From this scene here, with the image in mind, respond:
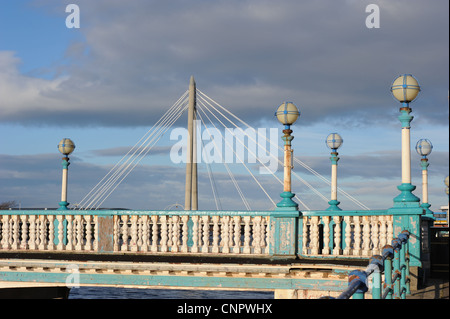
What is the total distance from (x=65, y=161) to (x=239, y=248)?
22.1ft

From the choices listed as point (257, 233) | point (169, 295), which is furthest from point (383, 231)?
point (169, 295)

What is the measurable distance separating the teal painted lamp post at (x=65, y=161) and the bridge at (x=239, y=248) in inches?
79.2

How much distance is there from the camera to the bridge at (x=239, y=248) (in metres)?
12.1

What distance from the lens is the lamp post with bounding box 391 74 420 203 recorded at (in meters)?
12.2

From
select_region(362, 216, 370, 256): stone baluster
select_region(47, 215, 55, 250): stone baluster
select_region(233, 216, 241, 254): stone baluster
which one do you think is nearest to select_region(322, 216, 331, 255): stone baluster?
select_region(362, 216, 370, 256): stone baluster

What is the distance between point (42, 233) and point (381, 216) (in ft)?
27.9

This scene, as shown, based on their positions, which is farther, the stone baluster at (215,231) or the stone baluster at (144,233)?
the stone baluster at (144,233)

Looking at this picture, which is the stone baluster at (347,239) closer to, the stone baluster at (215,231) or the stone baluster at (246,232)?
the stone baluster at (246,232)

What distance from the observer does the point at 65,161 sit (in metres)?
17.5

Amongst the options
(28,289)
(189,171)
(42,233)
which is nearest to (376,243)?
(42,233)

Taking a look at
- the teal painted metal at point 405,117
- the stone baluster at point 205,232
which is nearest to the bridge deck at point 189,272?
the stone baluster at point 205,232

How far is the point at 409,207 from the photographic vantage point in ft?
39.5

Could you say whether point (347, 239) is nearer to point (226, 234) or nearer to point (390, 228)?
point (390, 228)

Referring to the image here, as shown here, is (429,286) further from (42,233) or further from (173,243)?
(42,233)
